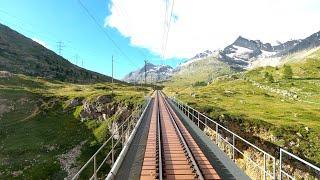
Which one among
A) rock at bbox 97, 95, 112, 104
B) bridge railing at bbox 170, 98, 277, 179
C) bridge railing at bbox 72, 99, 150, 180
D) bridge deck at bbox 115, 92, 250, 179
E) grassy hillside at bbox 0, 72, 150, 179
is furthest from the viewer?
rock at bbox 97, 95, 112, 104

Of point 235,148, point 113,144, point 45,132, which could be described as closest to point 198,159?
point 235,148

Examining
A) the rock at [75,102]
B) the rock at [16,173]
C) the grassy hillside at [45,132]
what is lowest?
the rock at [16,173]

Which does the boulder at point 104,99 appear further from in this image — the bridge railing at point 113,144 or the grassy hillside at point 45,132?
the bridge railing at point 113,144

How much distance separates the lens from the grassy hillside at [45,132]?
2498 inches

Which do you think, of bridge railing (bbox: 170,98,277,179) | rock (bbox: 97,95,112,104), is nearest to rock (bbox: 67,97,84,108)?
rock (bbox: 97,95,112,104)

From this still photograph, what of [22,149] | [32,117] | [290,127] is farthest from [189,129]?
[32,117]

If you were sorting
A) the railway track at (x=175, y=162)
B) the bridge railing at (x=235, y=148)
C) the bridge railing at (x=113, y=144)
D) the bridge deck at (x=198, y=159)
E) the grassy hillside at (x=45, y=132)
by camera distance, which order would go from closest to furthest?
the bridge railing at (x=113, y=144)
the bridge railing at (x=235, y=148)
the railway track at (x=175, y=162)
the bridge deck at (x=198, y=159)
the grassy hillside at (x=45, y=132)

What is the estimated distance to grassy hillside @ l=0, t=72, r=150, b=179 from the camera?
63.4 meters

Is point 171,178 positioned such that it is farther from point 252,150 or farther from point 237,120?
point 237,120

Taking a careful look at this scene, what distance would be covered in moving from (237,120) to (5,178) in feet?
126

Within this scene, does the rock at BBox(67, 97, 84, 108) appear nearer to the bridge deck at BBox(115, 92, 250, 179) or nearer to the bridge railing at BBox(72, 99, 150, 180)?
the bridge railing at BBox(72, 99, 150, 180)

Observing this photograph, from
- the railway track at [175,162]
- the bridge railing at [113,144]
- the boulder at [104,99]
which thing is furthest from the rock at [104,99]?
the railway track at [175,162]

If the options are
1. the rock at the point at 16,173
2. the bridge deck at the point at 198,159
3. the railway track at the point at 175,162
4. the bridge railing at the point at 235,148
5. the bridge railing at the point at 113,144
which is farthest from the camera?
the rock at the point at 16,173

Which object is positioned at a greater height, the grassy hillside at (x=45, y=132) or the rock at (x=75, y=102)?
the rock at (x=75, y=102)
